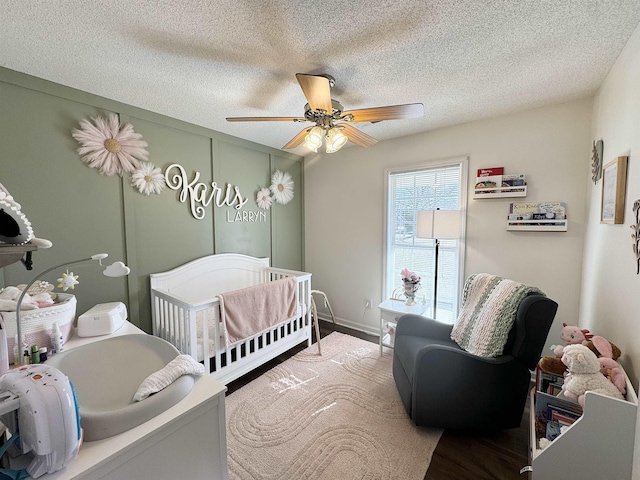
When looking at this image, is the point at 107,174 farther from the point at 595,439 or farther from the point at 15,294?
the point at 595,439

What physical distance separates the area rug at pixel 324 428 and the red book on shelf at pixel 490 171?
1.95 metres

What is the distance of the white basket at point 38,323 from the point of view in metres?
1.25

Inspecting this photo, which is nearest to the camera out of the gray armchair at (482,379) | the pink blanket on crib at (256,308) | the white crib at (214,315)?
the gray armchair at (482,379)

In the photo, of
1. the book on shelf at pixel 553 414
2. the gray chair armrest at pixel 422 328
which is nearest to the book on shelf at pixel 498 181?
the gray chair armrest at pixel 422 328

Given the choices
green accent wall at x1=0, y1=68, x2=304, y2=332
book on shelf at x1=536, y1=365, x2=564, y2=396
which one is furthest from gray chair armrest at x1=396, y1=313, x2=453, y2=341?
green accent wall at x1=0, y1=68, x2=304, y2=332

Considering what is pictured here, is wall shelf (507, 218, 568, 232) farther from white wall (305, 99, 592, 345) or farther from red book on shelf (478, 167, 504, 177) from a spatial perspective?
red book on shelf (478, 167, 504, 177)

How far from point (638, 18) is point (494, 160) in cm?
119

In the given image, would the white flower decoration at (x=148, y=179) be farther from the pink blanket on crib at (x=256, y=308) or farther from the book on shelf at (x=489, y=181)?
the book on shelf at (x=489, y=181)

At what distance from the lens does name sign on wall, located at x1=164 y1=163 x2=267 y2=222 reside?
2.42 meters

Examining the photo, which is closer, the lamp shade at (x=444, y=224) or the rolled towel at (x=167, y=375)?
the rolled towel at (x=167, y=375)

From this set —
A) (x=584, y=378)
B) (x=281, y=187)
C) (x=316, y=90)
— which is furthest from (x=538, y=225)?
(x=281, y=187)

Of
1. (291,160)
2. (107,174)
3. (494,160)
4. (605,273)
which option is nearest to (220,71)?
(107,174)

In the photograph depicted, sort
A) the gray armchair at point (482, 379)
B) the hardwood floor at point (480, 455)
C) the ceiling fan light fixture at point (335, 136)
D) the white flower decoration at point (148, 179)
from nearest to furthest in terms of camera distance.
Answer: the hardwood floor at point (480, 455) < the gray armchair at point (482, 379) < the ceiling fan light fixture at point (335, 136) < the white flower decoration at point (148, 179)

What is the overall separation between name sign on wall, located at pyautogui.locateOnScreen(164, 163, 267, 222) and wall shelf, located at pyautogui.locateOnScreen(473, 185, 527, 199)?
238 centimetres
